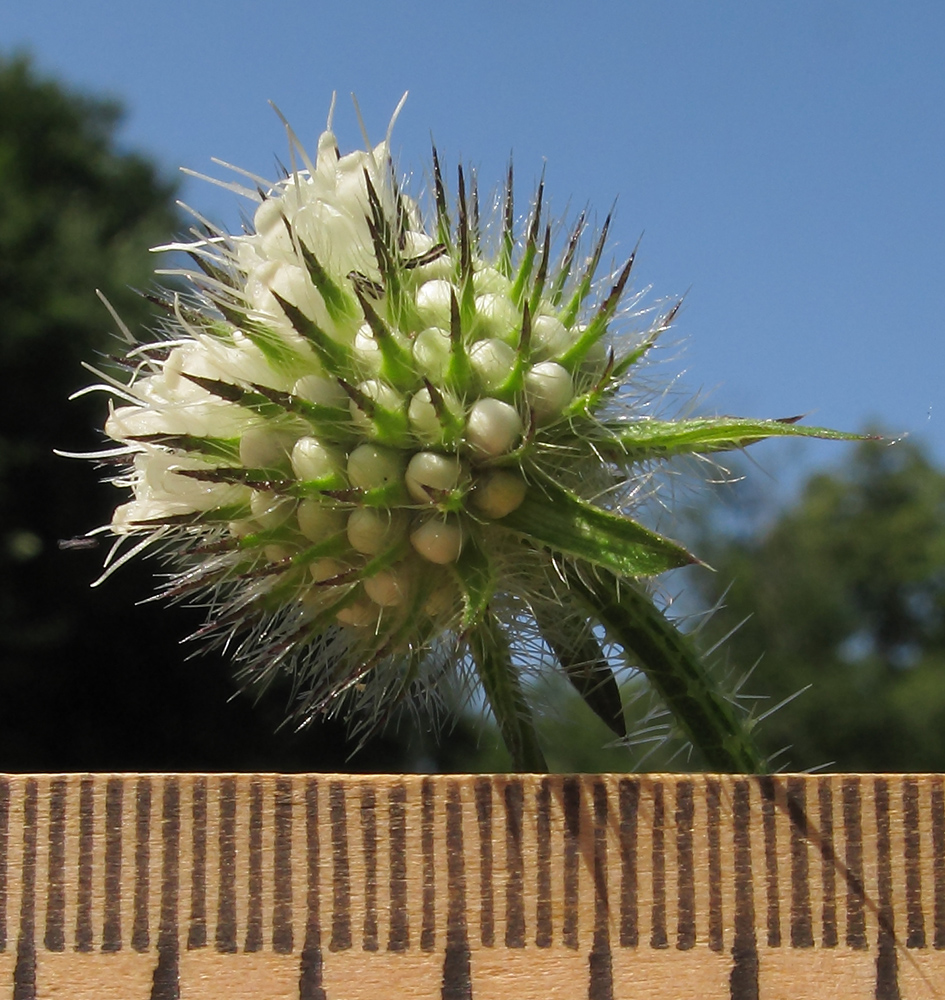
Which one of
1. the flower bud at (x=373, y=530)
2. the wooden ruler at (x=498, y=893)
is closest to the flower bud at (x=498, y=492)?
the flower bud at (x=373, y=530)

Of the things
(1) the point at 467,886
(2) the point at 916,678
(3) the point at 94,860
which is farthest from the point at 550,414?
(2) the point at 916,678

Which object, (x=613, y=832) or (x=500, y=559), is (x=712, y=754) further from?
(x=500, y=559)

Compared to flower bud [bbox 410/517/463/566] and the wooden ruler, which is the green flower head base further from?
the wooden ruler

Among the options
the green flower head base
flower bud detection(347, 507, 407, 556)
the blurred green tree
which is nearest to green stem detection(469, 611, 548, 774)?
the green flower head base

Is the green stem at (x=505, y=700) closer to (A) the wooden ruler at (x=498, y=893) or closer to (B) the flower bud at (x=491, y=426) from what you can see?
(A) the wooden ruler at (x=498, y=893)

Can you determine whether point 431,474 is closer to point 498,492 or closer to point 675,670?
point 498,492
